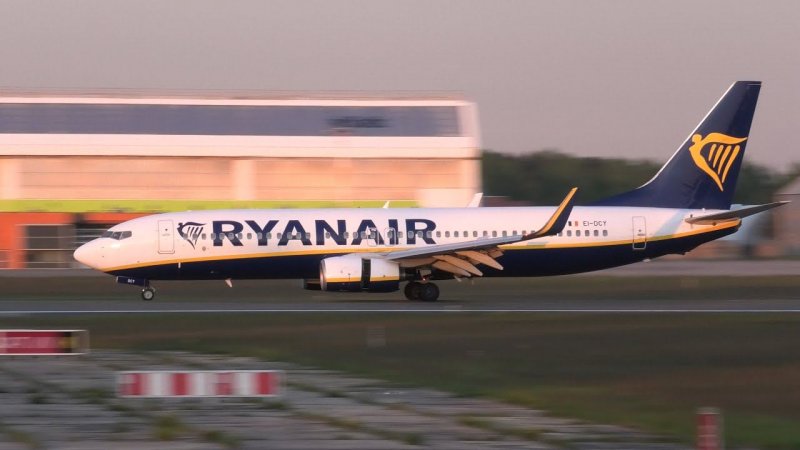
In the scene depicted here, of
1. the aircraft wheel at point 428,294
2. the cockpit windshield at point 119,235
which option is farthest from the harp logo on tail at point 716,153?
the cockpit windshield at point 119,235

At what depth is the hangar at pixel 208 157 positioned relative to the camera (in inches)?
2525

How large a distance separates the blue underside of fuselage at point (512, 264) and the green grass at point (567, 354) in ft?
20.0

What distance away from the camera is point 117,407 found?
16.3 metres

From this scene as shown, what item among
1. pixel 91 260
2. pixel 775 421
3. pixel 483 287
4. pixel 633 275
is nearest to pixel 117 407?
pixel 775 421

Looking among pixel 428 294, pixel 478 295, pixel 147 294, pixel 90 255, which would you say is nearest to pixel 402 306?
pixel 428 294

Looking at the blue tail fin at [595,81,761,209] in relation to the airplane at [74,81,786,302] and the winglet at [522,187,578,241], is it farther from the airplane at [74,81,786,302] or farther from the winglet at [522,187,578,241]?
the winglet at [522,187,578,241]

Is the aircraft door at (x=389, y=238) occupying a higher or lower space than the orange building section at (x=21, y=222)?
lower

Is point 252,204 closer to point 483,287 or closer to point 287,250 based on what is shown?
point 483,287

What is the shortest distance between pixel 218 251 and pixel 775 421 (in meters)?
24.2

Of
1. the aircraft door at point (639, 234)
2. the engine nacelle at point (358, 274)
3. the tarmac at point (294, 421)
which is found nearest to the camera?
the tarmac at point (294, 421)

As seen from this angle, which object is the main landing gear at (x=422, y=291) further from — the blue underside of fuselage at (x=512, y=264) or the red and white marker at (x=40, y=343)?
the red and white marker at (x=40, y=343)

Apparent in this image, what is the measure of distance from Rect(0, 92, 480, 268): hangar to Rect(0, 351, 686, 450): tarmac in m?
46.2

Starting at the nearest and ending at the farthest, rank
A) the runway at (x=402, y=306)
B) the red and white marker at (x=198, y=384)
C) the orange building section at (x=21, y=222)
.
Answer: the red and white marker at (x=198, y=384) → the runway at (x=402, y=306) → the orange building section at (x=21, y=222)

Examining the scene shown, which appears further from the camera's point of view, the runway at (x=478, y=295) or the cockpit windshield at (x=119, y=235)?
the cockpit windshield at (x=119, y=235)
